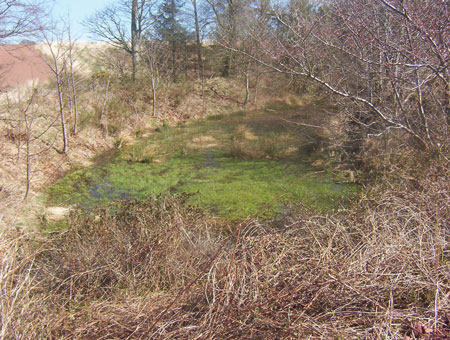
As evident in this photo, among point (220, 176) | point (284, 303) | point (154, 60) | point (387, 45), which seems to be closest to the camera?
point (284, 303)

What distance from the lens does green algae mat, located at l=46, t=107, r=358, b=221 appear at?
7605mm

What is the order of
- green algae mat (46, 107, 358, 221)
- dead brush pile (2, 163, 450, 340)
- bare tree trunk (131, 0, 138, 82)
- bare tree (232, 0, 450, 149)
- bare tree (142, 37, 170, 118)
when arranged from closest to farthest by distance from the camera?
dead brush pile (2, 163, 450, 340)
bare tree (232, 0, 450, 149)
green algae mat (46, 107, 358, 221)
bare tree (142, 37, 170, 118)
bare tree trunk (131, 0, 138, 82)

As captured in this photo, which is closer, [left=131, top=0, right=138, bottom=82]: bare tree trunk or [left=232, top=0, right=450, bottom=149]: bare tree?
[left=232, top=0, right=450, bottom=149]: bare tree

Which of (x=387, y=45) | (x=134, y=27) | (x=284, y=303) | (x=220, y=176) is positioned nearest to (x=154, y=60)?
(x=134, y=27)

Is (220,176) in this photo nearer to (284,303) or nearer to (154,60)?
Result: (284,303)

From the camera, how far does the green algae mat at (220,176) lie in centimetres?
761

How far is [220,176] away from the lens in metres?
9.55

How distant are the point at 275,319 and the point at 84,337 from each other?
1.32 meters

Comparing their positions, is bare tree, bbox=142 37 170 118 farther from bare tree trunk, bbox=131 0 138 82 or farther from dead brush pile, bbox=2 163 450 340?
dead brush pile, bbox=2 163 450 340

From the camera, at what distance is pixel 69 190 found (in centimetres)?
866

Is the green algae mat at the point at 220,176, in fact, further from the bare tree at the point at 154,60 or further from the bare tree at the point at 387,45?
the bare tree at the point at 154,60

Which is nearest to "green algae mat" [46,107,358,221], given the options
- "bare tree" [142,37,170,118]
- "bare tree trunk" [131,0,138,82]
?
"bare tree" [142,37,170,118]

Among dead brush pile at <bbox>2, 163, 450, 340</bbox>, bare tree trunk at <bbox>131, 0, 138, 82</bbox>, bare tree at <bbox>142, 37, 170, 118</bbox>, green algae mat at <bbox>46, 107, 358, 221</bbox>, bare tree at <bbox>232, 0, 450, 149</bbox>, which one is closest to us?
dead brush pile at <bbox>2, 163, 450, 340</bbox>

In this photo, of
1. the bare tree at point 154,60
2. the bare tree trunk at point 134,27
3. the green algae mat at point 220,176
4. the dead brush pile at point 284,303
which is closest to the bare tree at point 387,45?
the green algae mat at point 220,176
